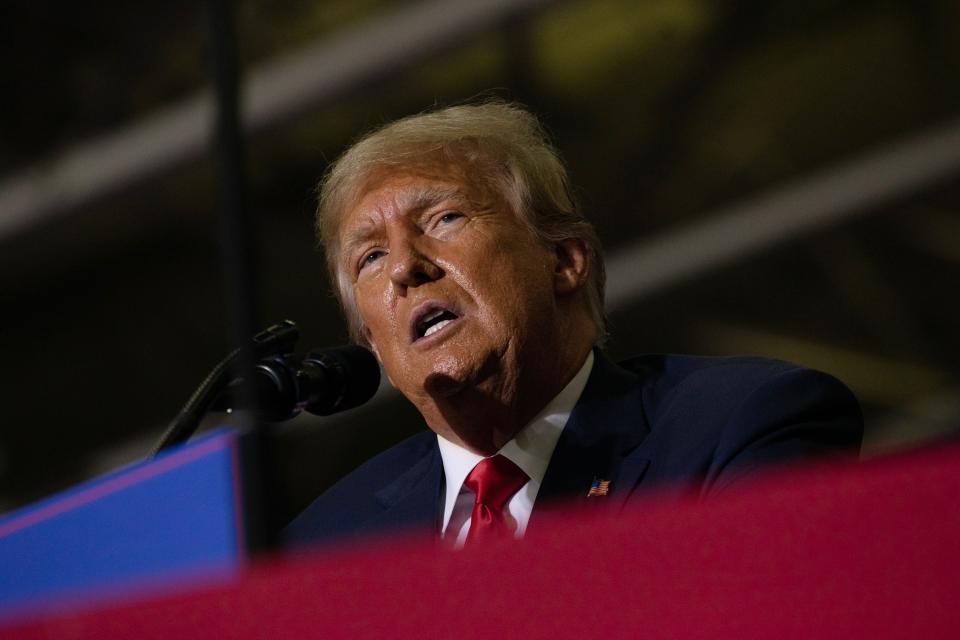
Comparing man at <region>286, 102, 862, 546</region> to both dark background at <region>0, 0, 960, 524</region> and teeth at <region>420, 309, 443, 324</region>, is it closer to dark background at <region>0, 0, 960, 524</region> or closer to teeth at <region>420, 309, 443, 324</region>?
teeth at <region>420, 309, 443, 324</region>

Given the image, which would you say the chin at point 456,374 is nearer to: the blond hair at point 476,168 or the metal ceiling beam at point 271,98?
the blond hair at point 476,168

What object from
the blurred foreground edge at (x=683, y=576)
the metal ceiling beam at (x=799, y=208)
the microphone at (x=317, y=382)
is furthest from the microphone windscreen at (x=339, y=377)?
the metal ceiling beam at (x=799, y=208)

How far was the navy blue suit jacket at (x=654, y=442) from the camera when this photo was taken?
1.05m

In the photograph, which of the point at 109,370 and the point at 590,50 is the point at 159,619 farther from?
the point at 109,370

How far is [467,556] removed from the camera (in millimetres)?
363

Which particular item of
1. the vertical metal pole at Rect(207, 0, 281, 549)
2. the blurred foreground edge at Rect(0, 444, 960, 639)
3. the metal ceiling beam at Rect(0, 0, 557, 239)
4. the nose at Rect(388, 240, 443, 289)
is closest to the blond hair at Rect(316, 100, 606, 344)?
the nose at Rect(388, 240, 443, 289)

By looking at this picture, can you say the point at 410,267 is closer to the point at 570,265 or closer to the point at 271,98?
the point at 570,265

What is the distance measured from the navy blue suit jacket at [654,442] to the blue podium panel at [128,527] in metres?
0.21

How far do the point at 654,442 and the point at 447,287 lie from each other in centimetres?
27

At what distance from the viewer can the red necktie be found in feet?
3.82

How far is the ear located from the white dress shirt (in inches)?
4.3

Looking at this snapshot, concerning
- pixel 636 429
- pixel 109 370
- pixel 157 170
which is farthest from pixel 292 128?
pixel 636 429

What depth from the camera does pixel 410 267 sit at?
1280mm

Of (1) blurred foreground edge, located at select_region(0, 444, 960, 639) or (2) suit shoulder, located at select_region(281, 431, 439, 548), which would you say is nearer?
(1) blurred foreground edge, located at select_region(0, 444, 960, 639)
